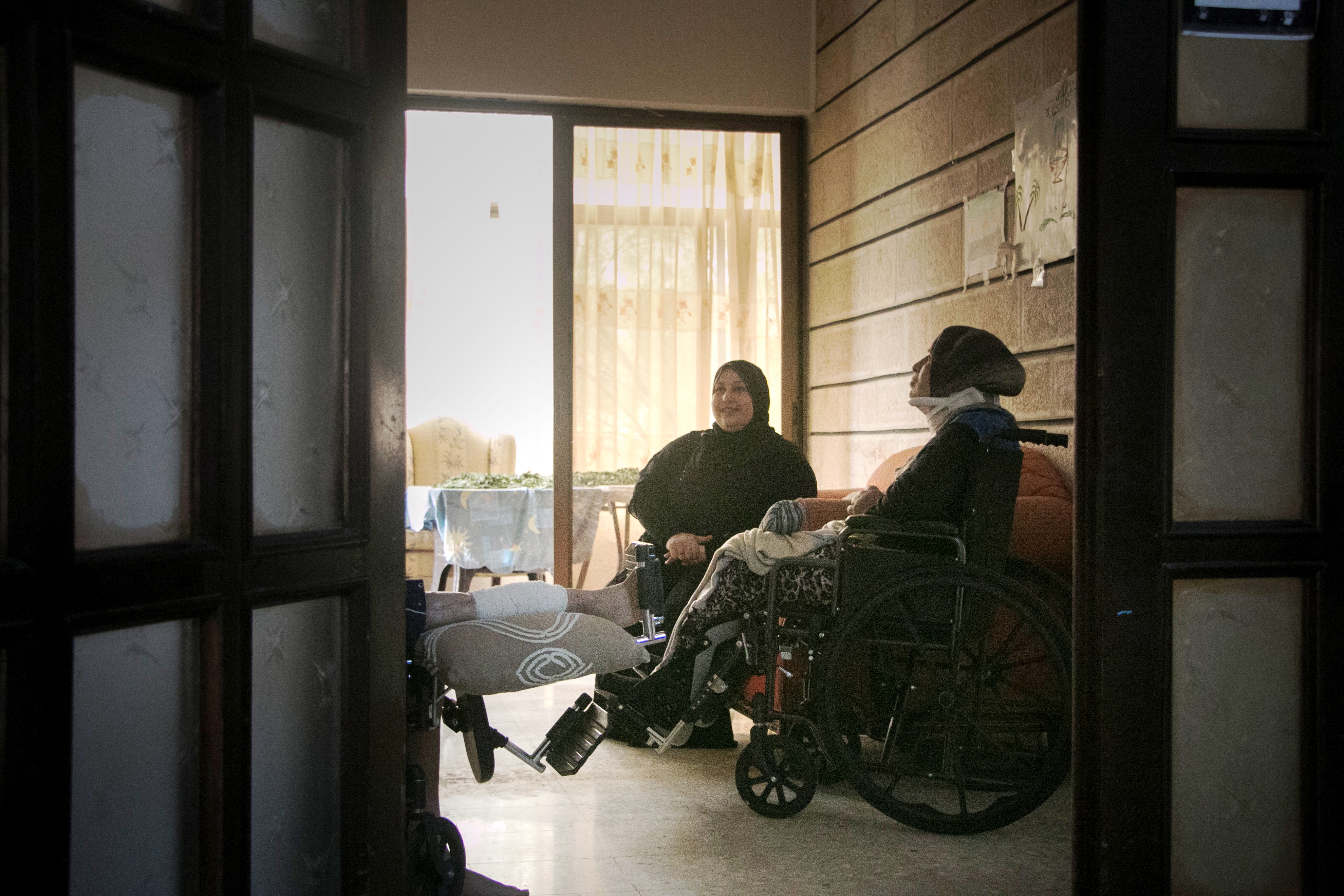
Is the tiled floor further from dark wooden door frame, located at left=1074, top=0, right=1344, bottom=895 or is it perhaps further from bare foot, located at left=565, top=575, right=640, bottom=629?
dark wooden door frame, located at left=1074, top=0, right=1344, bottom=895

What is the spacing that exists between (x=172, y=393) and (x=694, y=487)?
227 cm

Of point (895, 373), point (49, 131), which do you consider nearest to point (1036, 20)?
point (895, 373)

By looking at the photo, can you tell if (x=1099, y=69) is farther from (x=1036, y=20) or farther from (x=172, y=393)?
(x=1036, y=20)

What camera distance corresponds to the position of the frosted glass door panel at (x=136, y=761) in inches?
42.0

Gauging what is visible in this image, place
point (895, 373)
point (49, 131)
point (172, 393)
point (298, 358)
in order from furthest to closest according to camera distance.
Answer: point (895, 373) → point (298, 358) → point (172, 393) → point (49, 131)

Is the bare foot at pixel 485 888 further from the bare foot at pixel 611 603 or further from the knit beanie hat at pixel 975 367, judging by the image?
the knit beanie hat at pixel 975 367

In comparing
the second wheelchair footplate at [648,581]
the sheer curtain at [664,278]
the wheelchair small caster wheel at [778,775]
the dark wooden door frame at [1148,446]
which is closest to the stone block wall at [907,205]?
the sheer curtain at [664,278]

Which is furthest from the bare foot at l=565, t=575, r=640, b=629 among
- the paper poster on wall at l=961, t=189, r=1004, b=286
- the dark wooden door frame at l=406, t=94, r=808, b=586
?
the dark wooden door frame at l=406, t=94, r=808, b=586

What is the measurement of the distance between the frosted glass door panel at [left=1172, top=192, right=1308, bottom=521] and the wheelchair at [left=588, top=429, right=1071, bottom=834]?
86 centimetres

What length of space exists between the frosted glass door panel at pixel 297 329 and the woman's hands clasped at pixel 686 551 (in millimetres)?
1810

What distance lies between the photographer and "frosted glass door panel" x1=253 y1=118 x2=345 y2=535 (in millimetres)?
1232

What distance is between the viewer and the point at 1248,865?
1.40 m

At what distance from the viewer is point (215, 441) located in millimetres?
1154

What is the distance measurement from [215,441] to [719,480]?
7.34 ft
